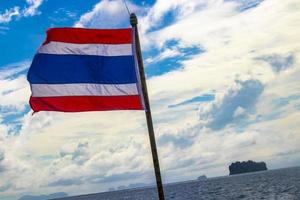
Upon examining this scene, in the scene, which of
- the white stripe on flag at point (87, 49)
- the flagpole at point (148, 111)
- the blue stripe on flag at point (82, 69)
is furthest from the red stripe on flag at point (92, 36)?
the flagpole at point (148, 111)

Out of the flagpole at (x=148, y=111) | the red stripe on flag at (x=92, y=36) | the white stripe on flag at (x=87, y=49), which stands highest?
the red stripe on flag at (x=92, y=36)

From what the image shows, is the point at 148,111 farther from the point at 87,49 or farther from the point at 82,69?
the point at 87,49

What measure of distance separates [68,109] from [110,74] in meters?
1.78

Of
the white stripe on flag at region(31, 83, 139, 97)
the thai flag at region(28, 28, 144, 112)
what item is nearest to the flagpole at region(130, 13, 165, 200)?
the thai flag at region(28, 28, 144, 112)

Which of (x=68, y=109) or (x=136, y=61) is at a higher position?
(x=136, y=61)

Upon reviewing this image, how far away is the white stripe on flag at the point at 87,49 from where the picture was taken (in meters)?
14.8

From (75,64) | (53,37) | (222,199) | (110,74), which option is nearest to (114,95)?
(110,74)

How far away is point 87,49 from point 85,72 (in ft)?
2.57

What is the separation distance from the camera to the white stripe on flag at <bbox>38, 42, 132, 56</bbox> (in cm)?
1484

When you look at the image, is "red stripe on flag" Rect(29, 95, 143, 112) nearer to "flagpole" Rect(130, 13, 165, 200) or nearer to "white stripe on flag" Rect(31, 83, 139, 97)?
"white stripe on flag" Rect(31, 83, 139, 97)

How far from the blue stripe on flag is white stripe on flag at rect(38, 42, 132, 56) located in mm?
132

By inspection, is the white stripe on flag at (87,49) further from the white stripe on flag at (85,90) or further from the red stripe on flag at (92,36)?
the white stripe on flag at (85,90)

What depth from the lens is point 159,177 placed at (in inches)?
504

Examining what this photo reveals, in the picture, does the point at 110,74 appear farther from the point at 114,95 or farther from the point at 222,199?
the point at 222,199
